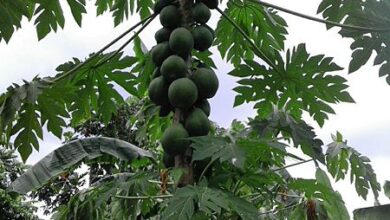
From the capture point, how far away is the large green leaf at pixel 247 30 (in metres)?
2.90

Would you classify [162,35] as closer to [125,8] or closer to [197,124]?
[197,124]

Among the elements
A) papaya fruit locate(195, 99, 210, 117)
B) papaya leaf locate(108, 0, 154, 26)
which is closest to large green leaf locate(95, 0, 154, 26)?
papaya leaf locate(108, 0, 154, 26)

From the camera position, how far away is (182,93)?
1.86 m

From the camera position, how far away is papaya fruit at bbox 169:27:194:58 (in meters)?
1.98

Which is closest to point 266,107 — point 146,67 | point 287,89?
point 287,89

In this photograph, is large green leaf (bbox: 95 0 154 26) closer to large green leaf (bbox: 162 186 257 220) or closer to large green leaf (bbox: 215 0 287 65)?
large green leaf (bbox: 215 0 287 65)

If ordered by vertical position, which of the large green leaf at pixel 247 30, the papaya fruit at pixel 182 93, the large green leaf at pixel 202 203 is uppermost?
the large green leaf at pixel 247 30

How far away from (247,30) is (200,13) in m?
0.77

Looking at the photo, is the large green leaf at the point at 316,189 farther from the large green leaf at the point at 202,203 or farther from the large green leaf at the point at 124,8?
the large green leaf at the point at 124,8

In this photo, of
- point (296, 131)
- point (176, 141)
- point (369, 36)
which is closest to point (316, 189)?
point (296, 131)

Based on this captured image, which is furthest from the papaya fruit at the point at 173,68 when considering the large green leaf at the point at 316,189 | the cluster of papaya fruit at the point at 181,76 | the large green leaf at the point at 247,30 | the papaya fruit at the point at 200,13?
the large green leaf at the point at 247,30

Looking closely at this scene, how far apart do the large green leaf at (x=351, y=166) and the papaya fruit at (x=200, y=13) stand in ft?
3.23

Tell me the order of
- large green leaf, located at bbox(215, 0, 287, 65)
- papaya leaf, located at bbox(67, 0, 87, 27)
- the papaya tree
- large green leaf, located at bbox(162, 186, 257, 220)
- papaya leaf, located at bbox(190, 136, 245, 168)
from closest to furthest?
large green leaf, located at bbox(162, 186, 257, 220) → papaya leaf, located at bbox(190, 136, 245, 168) → the papaya tree → papaya leaf, located at bbox(67, 0, 87, 27) → large green leaf, located at bbox(215, 0, 287, 65)

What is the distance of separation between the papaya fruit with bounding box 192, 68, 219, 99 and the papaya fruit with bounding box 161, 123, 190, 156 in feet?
0.63
